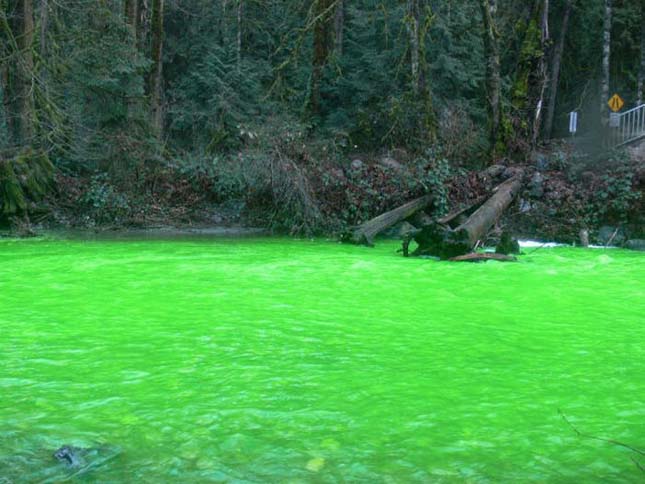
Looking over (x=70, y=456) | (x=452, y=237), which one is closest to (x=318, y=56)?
(x=452, y=237)

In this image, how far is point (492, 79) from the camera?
15.8 m

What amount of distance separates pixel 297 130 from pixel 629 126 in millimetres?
9615

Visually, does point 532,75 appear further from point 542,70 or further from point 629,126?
point 629,126

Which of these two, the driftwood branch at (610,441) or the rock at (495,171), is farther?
the rock at (495,171)

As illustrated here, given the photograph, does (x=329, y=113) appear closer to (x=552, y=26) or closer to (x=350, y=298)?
(x=552, y=26)

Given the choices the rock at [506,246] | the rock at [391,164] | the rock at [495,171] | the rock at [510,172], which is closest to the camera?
the rock at [506,246]

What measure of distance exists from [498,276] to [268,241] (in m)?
5.24

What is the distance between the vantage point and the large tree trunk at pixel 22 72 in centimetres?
1364

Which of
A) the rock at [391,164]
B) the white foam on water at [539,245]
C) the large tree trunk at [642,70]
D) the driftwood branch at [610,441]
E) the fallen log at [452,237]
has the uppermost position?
the large tree trunk at [642,70]

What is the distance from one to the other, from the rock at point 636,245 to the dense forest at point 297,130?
2.94 feet

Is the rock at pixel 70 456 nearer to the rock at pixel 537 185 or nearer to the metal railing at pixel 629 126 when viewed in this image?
the rock at pixel 537 185

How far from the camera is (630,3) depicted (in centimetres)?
2753

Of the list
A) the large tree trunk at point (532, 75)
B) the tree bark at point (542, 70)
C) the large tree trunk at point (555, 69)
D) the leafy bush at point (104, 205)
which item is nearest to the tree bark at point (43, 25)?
the leafy bush at point (104, 205)

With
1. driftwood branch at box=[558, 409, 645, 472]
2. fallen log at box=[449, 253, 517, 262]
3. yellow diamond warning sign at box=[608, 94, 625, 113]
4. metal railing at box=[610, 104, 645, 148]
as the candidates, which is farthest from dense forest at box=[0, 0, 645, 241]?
driftwood branch at box=[558, 409, 645, 472]
